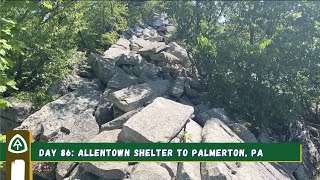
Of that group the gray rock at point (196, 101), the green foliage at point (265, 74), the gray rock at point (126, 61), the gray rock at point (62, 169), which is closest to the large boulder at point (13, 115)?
the gray rock at point (62, 169)

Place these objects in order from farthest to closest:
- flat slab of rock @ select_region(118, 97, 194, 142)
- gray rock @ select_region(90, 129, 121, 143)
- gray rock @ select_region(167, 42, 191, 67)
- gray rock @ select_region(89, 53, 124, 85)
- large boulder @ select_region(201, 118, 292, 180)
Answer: gray rock @ select_region(167, 42, 191, 67)
gray rock @ select_region(89, 53, 124, 85)
gray rock @ select_region(90, 129, 121, 143)
flat slab of rock @ select_region(118, 97, 194, 142)
large boulder @ select_region(201, 118, 292, 180)

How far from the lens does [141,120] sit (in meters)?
15.7

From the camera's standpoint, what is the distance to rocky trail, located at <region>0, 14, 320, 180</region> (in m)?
14.3

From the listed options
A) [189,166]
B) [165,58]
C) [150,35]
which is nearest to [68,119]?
[189,166]

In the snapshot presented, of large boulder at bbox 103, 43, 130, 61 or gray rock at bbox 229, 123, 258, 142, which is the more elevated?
large boulder at bbox 103, 43, 130, 61

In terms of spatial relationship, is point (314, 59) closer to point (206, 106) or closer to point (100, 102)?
point (206, 106)

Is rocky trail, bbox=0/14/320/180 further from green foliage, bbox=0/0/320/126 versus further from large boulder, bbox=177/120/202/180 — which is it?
green foliage, bbox=0/0/320/126

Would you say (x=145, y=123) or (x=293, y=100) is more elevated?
(x=293, y=100)

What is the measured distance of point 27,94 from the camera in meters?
19.9

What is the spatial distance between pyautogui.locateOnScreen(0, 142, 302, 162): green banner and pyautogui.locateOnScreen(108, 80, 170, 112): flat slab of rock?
767cm

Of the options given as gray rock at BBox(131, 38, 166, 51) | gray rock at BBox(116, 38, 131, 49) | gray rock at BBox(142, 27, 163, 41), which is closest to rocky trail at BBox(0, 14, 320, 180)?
gray rock at BBox(131, 38, 166, 51)

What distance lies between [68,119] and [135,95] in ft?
13.2

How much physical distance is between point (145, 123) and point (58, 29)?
1275cm

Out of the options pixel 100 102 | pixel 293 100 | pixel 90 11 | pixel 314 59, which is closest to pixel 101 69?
pixel 100 102
